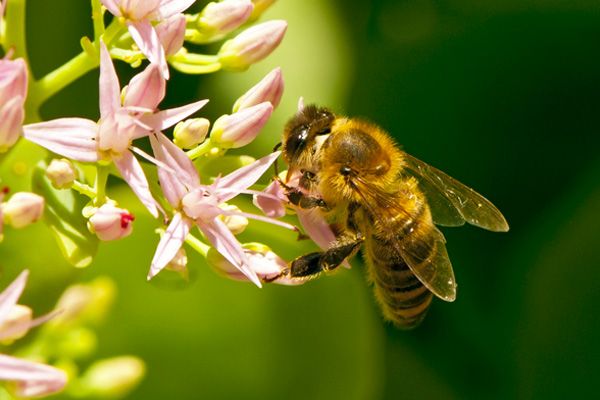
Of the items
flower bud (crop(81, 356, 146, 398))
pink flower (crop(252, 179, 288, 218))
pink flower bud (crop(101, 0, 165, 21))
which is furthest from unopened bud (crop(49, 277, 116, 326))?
pink flower bud (crop(101, 0, 165, 21))

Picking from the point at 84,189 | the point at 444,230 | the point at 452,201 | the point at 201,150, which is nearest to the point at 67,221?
the point at 84,189

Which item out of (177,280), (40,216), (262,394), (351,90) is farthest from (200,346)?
(40,216)

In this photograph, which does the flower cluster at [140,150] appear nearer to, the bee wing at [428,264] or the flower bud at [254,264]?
the flower bud at [254,264]

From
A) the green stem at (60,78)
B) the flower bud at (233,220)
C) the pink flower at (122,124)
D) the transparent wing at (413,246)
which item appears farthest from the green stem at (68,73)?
the transparent wing at (413,246)

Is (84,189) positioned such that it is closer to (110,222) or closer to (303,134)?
(110,222)

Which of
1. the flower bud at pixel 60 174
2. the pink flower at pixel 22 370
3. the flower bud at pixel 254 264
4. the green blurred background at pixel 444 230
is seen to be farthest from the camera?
the green blurred background at pixel 444 230

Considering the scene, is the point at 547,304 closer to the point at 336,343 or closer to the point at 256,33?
the point at 336,343

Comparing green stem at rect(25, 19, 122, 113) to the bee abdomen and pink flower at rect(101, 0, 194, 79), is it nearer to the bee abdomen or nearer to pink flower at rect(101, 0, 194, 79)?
pink flower at rect(101, 0, 194, 79)
